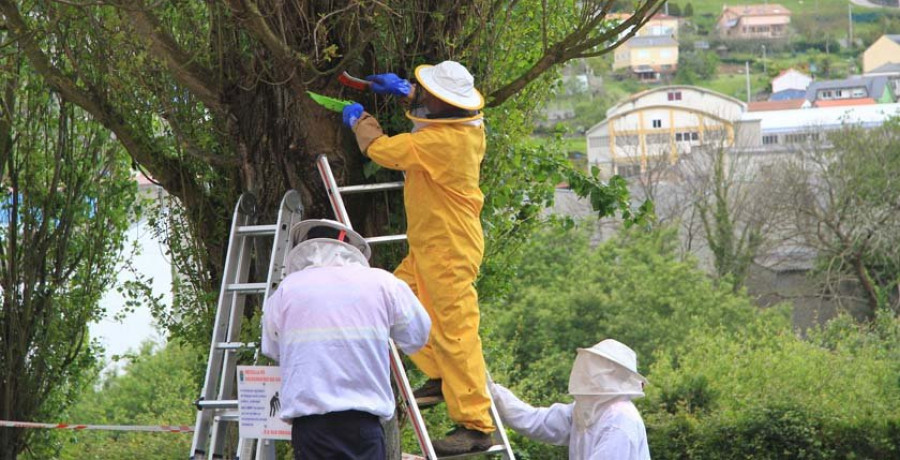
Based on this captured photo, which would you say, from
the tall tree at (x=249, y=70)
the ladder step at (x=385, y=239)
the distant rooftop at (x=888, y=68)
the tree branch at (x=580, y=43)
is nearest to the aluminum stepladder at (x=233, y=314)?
the tall tree at (x=249, y=70)

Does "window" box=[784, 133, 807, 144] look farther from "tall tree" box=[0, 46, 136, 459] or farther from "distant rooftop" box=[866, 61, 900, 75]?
"distant rooftop" box=[866, 61, 900, 75]

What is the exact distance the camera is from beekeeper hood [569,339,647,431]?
6.13 meters

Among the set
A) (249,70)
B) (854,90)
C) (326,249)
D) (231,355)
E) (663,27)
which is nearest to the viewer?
(326,249)

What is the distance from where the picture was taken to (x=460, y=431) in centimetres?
632

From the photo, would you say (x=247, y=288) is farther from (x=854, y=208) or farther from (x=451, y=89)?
(x=854, y=208)

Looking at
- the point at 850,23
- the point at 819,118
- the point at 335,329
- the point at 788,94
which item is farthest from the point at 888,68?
the point at 335,329

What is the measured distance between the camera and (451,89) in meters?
6.25

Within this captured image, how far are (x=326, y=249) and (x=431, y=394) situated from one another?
1265mm

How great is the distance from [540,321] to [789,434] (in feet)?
38.2

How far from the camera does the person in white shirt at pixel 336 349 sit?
5438 millimetres

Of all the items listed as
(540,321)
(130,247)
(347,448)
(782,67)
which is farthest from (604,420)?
(782,67)

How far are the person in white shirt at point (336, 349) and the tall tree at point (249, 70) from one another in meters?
1.22

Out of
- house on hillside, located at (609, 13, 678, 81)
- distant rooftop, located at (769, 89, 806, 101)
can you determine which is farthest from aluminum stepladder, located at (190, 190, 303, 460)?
house on hillside, located at (609, 13, 678, 81)

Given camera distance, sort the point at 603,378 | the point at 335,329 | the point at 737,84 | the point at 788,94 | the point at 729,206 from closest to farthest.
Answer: the point at 335,329 → the point at 603,378 → the point at 729,206 → the point at 788,94 → the point at 737,84
